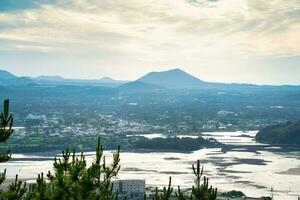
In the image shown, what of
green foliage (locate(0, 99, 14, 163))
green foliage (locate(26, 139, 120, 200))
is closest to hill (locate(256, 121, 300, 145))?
green foliage (locate(26, 139, 120, 200))

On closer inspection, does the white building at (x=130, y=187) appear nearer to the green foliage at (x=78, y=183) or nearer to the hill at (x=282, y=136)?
the green foliage at (x=78, y=183)

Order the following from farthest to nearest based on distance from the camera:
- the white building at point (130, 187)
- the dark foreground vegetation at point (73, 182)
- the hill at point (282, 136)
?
1. the hill at point (282, 136)
2. the white building at point (130, 187)
3. the dark foreground vegetation at point (73, 182)

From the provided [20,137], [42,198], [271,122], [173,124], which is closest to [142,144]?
[20,137]

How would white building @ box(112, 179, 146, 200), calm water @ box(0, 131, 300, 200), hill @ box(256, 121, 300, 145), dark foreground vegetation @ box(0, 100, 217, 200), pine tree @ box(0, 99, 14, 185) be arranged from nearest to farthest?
pine tree @ box(0, 99, 14, 185), dark foreground vegetation @ box(0, 100, 217, 200), white building @ box(112, 179, 146, 200), calm water @ box(0, 131, 300, 200), hill @ box(256, 121, 300, 145)

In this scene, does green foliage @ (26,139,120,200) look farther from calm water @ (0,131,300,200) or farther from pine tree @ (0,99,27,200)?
calm water @ (0,131,300,200)

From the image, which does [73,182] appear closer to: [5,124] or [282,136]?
[5,124]

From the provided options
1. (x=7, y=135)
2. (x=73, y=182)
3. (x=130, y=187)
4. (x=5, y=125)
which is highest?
(x=5, y=125)

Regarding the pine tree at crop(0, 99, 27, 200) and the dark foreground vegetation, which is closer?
the pine tree at crop(0, 99, 27, 200)

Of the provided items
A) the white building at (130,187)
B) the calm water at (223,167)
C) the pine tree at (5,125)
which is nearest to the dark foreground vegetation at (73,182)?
the pine tree at (5,125)

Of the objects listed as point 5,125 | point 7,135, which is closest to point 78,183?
point 7,135

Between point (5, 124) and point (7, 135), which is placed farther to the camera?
point (7, 135)
